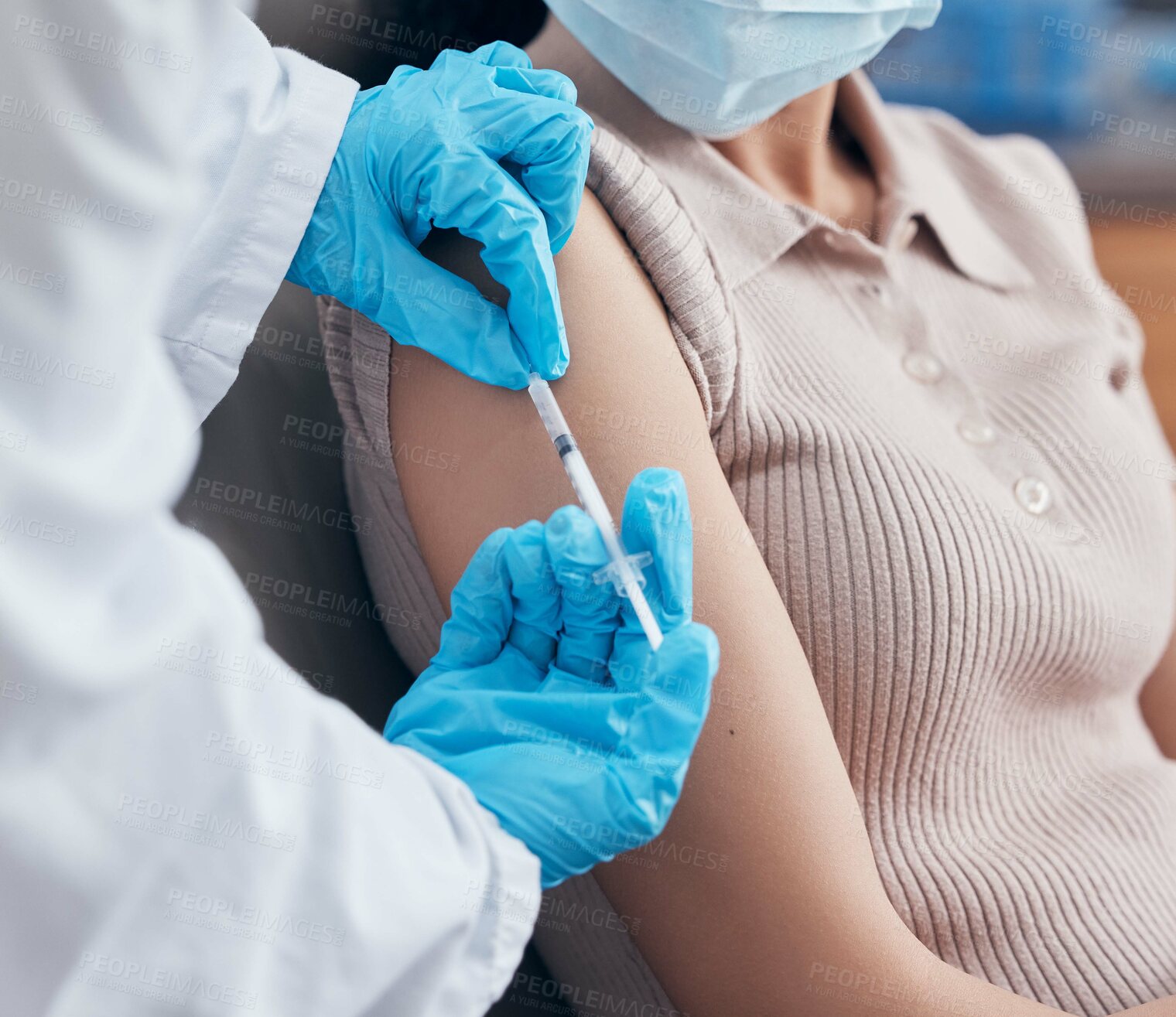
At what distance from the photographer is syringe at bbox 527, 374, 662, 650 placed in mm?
650

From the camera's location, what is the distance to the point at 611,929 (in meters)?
0.84

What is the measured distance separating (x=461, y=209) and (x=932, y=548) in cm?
45

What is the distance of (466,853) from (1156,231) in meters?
2.45

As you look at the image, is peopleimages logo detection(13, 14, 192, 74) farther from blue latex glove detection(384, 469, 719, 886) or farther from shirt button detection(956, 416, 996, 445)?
shirt button detection(956, 416, 996, 445)

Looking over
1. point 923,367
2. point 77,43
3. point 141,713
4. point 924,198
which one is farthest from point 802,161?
point 141,713

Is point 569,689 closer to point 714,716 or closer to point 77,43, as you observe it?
point 714,716

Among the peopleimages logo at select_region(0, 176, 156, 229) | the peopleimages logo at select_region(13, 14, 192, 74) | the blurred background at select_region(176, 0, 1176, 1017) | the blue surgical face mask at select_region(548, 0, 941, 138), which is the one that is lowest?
the blurred background at select_region(176, 0, 1176, 1017)

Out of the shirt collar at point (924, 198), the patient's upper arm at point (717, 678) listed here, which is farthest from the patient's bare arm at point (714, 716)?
the shirt collar at point (924, 198)

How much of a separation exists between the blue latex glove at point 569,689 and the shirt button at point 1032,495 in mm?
393

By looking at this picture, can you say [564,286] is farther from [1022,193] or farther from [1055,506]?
[1022,193]

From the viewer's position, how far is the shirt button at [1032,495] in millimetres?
873

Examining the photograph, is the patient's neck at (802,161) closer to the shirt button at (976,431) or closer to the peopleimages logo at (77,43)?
the shirt button at (976,431)

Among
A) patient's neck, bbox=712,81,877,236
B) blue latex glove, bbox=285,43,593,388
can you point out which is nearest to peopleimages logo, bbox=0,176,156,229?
blue latex glove, bbox=285,43,593,388

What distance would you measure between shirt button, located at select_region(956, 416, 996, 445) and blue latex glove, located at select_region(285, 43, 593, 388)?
1.37 feet
